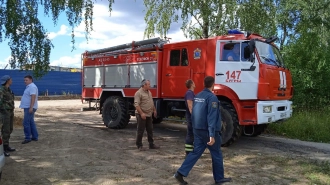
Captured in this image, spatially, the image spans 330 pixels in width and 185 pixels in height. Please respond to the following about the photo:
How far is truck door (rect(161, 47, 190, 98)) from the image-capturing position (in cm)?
884

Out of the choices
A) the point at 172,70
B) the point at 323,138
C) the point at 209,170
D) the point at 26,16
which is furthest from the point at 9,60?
the point at 323,138

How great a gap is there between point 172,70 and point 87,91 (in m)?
4.17

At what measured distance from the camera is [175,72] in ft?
29.6

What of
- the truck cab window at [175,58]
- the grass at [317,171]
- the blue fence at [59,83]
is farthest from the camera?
the blue fence at [59,83]

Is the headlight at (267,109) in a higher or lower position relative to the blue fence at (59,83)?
lower

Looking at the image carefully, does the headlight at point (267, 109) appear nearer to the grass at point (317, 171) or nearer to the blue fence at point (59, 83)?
the grass at point (317, 171)

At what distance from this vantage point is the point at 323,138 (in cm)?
952

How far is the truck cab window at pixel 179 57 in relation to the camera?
888cm

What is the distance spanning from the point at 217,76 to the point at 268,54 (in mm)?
1376

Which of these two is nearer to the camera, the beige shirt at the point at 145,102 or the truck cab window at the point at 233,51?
the beige shirt at the point at 145,102

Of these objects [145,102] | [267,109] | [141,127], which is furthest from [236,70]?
[141,127]

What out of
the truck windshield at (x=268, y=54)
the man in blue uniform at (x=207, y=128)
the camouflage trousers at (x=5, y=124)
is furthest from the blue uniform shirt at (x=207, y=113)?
the camouflage trousers at (x=5, y=124)

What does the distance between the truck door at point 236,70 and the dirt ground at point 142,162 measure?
1435 mm

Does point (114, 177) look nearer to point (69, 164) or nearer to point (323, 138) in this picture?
point (69, 164)
